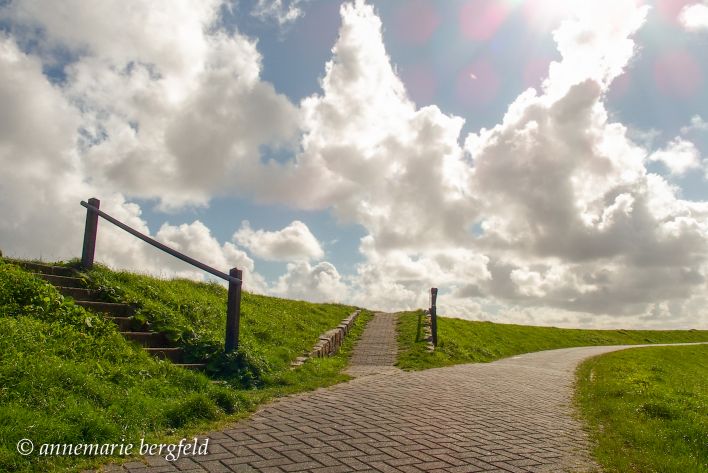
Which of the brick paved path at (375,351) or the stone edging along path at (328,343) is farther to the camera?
the brick paved path at (375,351)

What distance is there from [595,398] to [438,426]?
18.0ft

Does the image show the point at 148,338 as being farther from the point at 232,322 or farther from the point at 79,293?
the point at 79,293

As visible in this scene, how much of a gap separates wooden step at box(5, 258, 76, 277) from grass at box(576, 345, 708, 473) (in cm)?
1143

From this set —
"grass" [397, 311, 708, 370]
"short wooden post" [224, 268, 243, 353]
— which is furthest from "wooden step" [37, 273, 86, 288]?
"grass" [397, 311, 708, 370]

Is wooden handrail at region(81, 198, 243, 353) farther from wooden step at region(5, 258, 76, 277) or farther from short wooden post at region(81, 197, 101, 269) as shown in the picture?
wooden step at region(5, 258, 76, 277)

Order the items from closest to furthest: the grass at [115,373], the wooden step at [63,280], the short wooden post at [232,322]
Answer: the grass at [115,373] → the short wooden post at [232,322] → the wooden step at [63,280]

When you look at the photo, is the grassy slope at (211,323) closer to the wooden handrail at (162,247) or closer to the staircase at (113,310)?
the staircase at (113,310)

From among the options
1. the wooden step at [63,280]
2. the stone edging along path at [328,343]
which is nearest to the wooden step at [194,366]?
the stone edging along path at [328,343]

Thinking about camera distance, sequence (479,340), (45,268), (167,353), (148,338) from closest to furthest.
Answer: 1. (167,353)
2. (148,338)
3. (45,268)
4. (479,340)

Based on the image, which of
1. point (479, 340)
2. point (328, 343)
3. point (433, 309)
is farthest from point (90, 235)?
point (479, 340)

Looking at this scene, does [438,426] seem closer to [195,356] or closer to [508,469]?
[508,469]

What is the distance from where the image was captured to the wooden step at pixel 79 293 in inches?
419

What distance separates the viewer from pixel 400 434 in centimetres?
642

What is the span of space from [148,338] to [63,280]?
9.31ft
